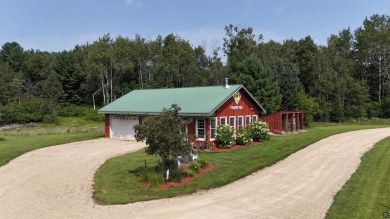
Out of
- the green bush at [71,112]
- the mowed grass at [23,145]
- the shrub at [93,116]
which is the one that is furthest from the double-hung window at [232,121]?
the green bush at [71,112]

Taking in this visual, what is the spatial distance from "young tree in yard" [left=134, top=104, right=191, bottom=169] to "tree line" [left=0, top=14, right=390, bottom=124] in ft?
106

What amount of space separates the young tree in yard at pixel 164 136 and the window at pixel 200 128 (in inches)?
391

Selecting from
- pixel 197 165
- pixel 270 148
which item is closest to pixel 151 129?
pixel 197 165

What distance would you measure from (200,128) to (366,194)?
13.7m

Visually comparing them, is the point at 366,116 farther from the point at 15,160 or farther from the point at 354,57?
the point at 15,160

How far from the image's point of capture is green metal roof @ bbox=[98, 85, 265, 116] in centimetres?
2398

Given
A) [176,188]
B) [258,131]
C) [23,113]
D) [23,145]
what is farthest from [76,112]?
[176,188]

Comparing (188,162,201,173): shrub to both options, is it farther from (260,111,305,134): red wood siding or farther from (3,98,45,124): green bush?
(3,98,45,124): green bush

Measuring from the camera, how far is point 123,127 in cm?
3056

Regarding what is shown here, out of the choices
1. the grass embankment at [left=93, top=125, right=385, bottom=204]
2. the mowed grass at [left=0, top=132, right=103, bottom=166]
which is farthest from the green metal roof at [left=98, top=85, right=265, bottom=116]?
the grass embankment at [left=93, top=125, right=385, bottom=204]

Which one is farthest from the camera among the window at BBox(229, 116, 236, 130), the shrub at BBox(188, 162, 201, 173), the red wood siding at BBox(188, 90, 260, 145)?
the window at BBox(229, 116, 236, 130)

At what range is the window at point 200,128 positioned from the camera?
77.9 feet

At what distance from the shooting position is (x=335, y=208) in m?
10.1

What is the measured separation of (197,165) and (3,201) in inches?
312
